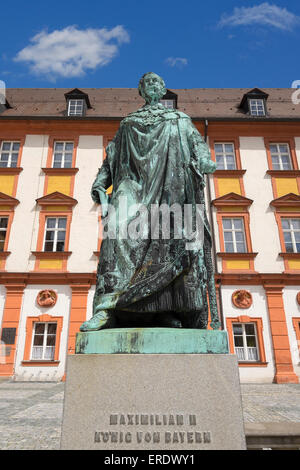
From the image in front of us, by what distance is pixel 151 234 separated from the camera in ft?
7.03

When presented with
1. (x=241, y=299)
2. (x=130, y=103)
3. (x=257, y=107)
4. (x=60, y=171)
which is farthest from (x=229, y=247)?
(x=130, y=103)

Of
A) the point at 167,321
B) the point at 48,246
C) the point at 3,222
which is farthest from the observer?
the point at 3,222

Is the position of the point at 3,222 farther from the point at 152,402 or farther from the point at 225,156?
the point at 152,402

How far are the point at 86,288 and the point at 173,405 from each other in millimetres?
10544

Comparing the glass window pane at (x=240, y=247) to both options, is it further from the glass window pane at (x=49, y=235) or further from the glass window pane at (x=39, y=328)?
the glass window pane at (x=39, y=328)

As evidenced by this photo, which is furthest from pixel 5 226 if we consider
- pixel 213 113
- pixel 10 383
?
pixel 213 113

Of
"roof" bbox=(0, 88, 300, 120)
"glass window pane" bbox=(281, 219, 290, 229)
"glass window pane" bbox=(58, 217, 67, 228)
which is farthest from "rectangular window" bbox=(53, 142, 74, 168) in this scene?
"glass window pane" bbox=(281, 219, 290, 229)

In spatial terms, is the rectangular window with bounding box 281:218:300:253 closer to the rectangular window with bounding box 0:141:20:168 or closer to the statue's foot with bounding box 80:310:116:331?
the rectangular window with bounding box 0:141:20:168

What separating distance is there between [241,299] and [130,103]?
1136 cm

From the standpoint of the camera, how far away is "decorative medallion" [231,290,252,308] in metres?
11.7

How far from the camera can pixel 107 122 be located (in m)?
14.2

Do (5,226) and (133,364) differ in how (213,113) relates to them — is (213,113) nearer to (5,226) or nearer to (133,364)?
(5,226)

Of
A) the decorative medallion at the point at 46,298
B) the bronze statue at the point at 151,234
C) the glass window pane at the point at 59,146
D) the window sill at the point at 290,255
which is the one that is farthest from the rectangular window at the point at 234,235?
the bronze statue at the point at 151,234

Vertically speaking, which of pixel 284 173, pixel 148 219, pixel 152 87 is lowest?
pixel 148 219
